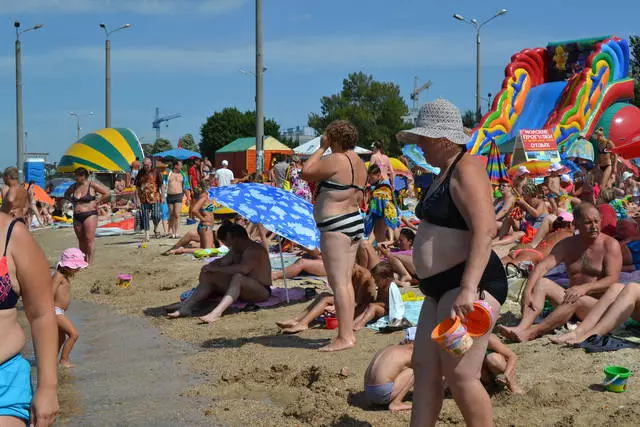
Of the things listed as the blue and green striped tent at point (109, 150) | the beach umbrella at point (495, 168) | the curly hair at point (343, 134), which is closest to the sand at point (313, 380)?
the curly hair at point (343, 134)

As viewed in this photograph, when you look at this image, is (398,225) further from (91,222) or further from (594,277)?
(594,277)

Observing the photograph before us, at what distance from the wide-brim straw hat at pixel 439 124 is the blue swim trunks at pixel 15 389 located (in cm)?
189

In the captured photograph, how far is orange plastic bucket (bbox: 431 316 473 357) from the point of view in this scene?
3123mm

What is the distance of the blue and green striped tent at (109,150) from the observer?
1164 inches

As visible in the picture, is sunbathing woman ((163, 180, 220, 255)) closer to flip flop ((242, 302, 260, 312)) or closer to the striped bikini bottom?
flip flop ((242, 302, 260, 312))

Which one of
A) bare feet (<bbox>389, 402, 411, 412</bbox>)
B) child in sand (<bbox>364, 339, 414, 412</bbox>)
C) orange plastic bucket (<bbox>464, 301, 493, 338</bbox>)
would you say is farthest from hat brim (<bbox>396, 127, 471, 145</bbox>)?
bare feet (<bbox>389, 402, 411, 412</bbox>)

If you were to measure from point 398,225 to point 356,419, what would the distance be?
7.11 m

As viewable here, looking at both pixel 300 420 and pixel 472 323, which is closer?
pixel 472 323

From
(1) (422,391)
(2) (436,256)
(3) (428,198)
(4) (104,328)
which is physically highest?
(3) (428,198)

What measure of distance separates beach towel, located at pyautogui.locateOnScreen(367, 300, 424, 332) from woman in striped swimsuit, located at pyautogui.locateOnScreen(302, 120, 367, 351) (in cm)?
80

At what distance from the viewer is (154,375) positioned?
6250 mm

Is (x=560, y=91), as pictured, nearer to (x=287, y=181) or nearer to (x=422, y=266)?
(x=287, y=181)

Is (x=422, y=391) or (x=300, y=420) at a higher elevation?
(x=422, y=391)

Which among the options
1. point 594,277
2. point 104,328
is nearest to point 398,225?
point 104,328
